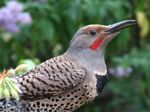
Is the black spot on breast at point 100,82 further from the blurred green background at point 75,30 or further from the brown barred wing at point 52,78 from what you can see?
the blurred green background at point 75,30

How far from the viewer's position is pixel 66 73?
209 cm

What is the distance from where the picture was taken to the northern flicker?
2023 millimetres

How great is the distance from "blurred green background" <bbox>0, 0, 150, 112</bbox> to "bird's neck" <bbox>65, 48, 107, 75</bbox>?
157 centimetres

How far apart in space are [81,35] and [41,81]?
0.72 ft

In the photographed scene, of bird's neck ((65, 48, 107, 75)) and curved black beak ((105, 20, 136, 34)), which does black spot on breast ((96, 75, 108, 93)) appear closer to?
bird's neck ((65, 48, 107, 75))

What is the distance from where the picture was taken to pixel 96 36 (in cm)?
216

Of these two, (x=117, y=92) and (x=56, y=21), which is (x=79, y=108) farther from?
(x=117, y=92)

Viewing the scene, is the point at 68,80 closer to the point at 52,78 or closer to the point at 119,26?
the point at 52,78

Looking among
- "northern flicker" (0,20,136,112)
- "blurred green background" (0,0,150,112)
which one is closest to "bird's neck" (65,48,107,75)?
"northern flicker" (0,20,136,112)

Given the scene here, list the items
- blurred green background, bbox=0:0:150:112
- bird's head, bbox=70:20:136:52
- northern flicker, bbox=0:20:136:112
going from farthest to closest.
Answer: blurred green background, bbox=0:0:150:112, bird's head, bbox=70:20:136:52, northern flicker, bbox=0:20:136:112

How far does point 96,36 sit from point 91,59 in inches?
3.5

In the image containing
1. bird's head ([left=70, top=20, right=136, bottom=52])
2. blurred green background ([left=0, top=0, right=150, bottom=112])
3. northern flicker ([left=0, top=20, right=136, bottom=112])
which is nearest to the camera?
northern flicker ([left=0, top=20, right=136, bottom=112])

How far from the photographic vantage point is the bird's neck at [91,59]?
83.4 inches

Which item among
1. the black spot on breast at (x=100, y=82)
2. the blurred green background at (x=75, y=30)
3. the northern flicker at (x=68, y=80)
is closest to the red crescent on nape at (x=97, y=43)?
the northern flicker at (x=68, y=80)
